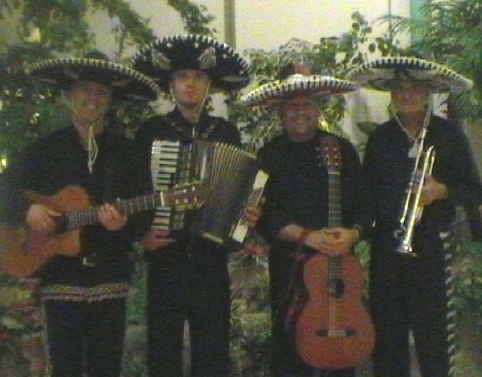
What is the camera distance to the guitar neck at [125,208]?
408 centimetres

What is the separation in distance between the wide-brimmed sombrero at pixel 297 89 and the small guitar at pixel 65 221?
652 mm

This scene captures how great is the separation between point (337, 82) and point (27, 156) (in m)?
1.54

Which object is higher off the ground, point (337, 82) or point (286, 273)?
point (337, 82)

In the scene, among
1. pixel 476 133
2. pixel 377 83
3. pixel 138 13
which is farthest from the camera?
pixel 476 133

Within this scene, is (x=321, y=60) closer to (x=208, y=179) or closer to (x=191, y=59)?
(x=191, y=59)

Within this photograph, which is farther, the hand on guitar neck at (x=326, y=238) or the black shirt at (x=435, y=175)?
the black shirt at (x=435, y=175)

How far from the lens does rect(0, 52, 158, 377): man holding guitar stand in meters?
4.16

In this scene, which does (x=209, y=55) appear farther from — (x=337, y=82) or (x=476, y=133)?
→ (x=476, y=133)

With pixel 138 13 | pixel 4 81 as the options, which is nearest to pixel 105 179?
pixel 4 81

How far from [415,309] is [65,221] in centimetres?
174

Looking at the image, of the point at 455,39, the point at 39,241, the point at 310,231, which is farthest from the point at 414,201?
the point at 455,39

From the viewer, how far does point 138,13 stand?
661 cm

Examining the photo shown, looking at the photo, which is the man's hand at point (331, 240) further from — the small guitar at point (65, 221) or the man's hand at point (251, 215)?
the small guitar at point (65, 221)

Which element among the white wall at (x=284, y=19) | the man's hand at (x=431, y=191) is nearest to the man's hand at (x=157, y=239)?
the man's hand at (x=431, y=191)
